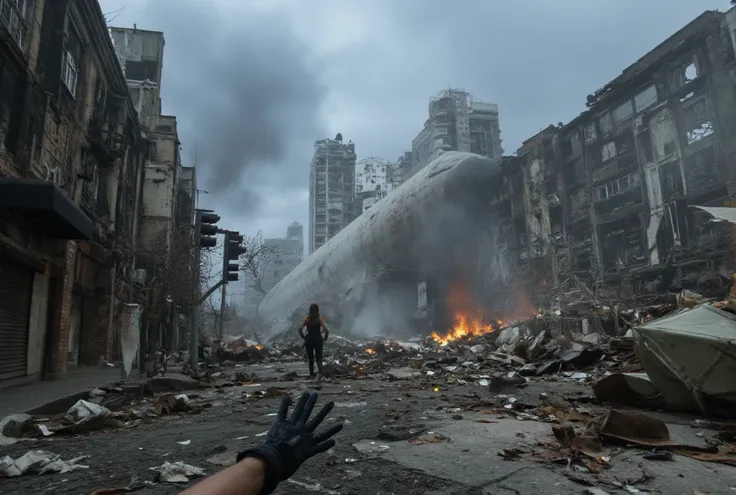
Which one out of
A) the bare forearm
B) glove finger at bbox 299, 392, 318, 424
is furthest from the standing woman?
the bare forearm

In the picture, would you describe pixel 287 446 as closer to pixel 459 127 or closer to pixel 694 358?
pixel 694 358

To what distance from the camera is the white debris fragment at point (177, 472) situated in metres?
2.92

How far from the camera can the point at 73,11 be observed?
1120 cm

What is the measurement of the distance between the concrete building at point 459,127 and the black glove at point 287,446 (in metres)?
62.0

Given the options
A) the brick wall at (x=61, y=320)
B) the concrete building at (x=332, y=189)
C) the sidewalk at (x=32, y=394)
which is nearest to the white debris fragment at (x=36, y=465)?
the sidewalk at (x=32, y=394)

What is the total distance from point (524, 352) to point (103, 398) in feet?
27.4

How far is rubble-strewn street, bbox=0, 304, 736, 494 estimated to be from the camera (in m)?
2.74

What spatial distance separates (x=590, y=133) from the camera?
28266 millimetres

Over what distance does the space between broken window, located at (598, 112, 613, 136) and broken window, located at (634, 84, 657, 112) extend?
1.70 m

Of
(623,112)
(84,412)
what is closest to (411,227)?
(623,112)

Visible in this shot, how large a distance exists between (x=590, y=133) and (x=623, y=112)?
236cm

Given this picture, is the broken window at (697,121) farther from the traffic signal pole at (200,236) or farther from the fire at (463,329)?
the traffic signal pole at (200,236)

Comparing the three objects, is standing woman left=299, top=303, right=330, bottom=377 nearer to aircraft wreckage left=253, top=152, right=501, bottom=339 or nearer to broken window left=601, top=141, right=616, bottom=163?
aircraft wreckage left=253, top=152, right=501, bottom=339

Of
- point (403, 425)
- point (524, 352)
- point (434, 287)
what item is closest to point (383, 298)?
point (434, 287)
